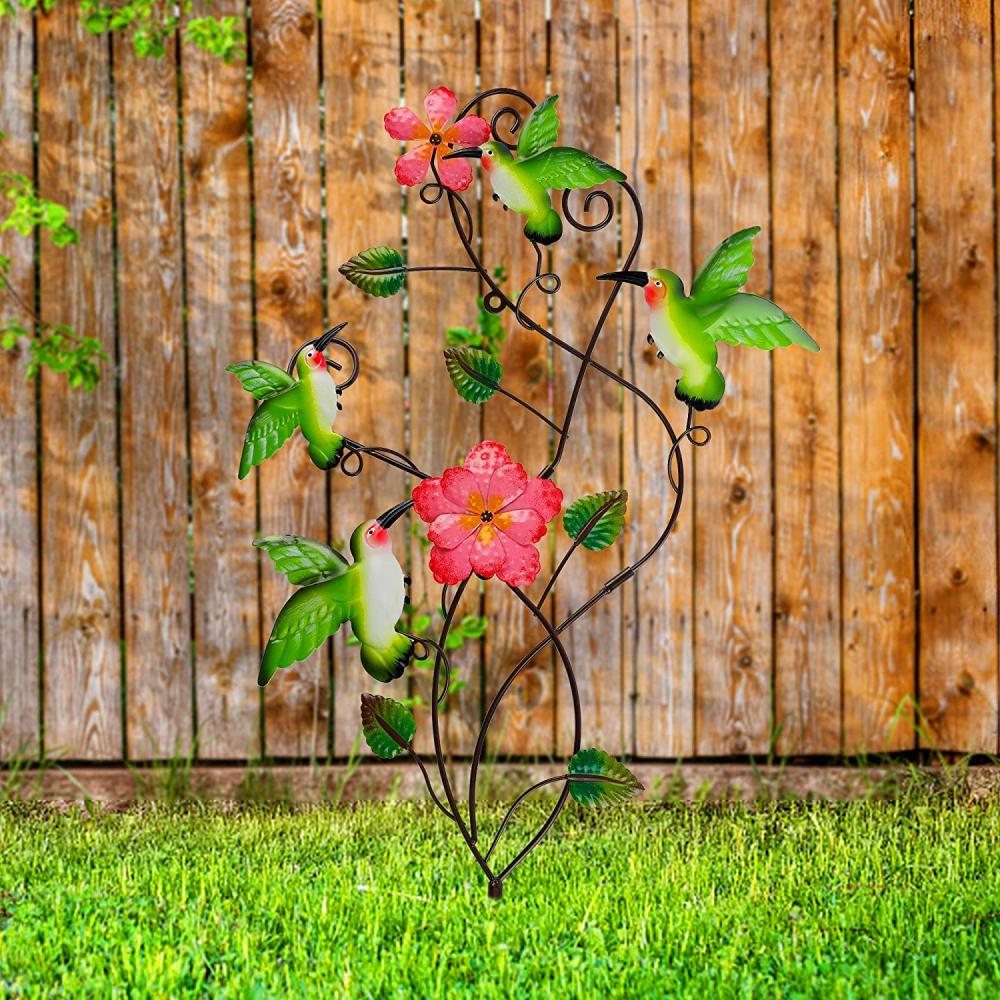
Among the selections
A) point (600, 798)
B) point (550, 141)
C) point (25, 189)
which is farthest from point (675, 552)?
point (25, 189)

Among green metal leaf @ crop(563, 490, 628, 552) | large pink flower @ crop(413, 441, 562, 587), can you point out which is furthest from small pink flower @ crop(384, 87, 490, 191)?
green metal leaf @ crop(563, 490, 628, 552)

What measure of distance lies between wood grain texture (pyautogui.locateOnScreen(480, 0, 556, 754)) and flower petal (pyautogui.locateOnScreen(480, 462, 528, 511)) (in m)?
0.92

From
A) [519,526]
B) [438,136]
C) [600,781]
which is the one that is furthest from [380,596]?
[438,136]

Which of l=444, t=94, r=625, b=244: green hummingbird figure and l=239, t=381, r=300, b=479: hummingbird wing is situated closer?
l=239, t=381, r=300, b=479: hummingbird wing

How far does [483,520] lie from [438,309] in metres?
1.08

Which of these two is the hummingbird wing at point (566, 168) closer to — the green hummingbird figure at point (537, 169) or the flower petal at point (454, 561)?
the green hummingbird figure at point (537, 169)

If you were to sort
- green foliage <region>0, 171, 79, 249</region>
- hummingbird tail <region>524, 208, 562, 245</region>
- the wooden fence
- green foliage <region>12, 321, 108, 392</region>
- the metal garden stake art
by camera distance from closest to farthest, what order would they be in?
1. the metal garden stake art
2. hummingbird tail <region>524, 208, 562, 245</region>
3. green foliage <region>0, 171, 79, 249</region>
4. green foliage <region>12, 321, 108, 392</region>
5. the wooden fence

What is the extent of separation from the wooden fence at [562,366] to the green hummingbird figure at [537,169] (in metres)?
0.83

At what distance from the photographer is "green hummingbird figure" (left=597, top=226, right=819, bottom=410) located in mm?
2096

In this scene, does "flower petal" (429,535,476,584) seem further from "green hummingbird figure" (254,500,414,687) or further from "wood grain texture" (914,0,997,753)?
"wood grain texture" (914,0,997,753)

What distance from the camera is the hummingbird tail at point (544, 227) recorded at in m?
2.17

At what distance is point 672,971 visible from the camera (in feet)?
6.40

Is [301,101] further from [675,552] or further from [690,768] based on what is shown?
[690,768]

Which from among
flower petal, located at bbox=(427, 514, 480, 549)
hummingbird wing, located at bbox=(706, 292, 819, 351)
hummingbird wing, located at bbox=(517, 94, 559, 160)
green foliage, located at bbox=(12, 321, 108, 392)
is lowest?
flower petal, located at bbox=(427, 514, 480, 549)
